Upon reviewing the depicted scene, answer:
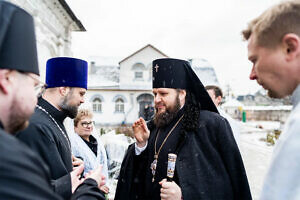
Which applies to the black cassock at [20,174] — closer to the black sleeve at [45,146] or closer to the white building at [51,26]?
the black sleeve at [45,146]

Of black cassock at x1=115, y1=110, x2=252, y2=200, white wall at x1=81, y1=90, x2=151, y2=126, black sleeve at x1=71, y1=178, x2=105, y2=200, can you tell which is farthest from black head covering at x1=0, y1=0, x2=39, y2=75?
white wall at x1=81, y1=90, x2=151, y2=126

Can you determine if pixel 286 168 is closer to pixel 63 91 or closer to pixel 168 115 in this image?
pixel 168 115

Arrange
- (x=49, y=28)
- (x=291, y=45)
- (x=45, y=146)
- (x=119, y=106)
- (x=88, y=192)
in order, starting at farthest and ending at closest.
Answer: (x=119, y=106) < (x=49, y=28) < (x=45, y=146) < (x=88, y=192) < (x=291, y=45)

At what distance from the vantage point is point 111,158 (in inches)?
246

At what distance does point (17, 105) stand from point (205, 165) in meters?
1.86

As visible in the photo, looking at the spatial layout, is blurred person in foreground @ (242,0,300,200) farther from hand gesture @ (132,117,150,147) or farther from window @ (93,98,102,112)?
window @ (93,98,102,112)

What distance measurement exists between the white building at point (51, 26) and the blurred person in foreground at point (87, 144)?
260 centimetres

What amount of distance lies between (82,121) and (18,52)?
3118 millimetres

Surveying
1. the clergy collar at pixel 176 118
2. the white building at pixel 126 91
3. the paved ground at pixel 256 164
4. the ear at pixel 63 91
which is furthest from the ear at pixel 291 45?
the white building at pixel 126 91

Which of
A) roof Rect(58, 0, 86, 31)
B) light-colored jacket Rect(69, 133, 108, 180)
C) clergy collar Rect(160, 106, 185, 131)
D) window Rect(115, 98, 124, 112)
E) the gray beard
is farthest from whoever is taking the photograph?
window Rect(115, 98, 124, 112)

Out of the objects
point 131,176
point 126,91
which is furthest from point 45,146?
point 126,91

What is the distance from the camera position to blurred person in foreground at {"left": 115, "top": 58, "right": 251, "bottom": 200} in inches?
91.5

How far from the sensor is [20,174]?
87 cm

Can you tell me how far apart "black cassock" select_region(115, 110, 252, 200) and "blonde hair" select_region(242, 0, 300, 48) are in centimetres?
139
